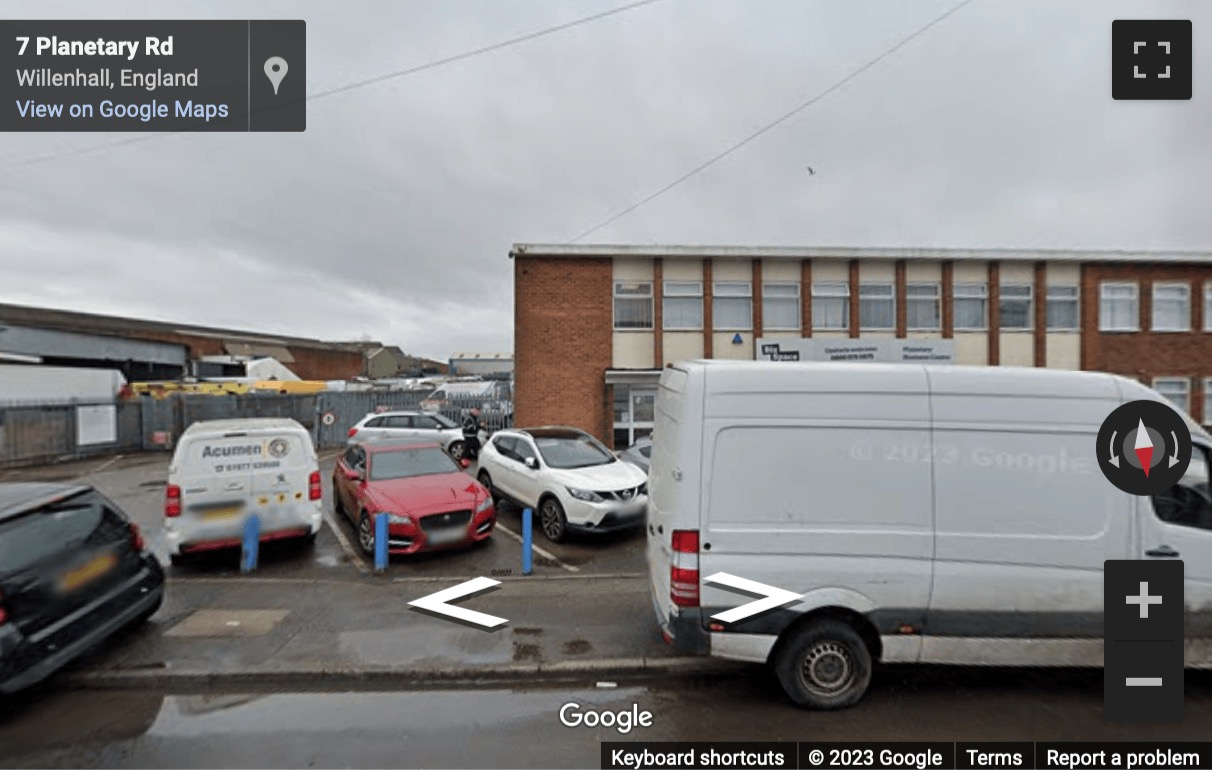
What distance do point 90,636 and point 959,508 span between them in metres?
6.48

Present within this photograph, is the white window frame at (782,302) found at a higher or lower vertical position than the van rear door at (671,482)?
higher

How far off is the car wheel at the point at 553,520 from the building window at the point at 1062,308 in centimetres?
1543

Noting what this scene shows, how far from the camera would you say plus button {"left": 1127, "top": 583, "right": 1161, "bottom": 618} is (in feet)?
12.2

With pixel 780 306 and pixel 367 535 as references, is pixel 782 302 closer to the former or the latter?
pixel 780 306

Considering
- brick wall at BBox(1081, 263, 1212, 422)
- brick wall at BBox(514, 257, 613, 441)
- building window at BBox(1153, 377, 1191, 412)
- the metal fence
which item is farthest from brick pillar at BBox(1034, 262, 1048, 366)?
the metal fence

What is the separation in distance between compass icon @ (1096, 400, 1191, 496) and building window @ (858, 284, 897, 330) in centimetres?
1143

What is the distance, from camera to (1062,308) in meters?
14.9

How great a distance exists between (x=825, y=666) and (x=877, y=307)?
43.4ft

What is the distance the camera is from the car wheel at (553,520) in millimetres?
7609

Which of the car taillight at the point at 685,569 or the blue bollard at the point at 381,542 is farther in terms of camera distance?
the blue bollard at the point at 381,542

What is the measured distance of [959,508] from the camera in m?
3.62

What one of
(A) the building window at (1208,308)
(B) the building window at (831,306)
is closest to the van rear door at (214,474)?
(B) the building window at (831,306)

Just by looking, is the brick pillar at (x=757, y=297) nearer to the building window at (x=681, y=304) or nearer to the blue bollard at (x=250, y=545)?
the building window at (x=681, y=304)

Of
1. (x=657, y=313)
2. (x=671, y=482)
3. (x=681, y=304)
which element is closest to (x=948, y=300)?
(x=681, y=304)
